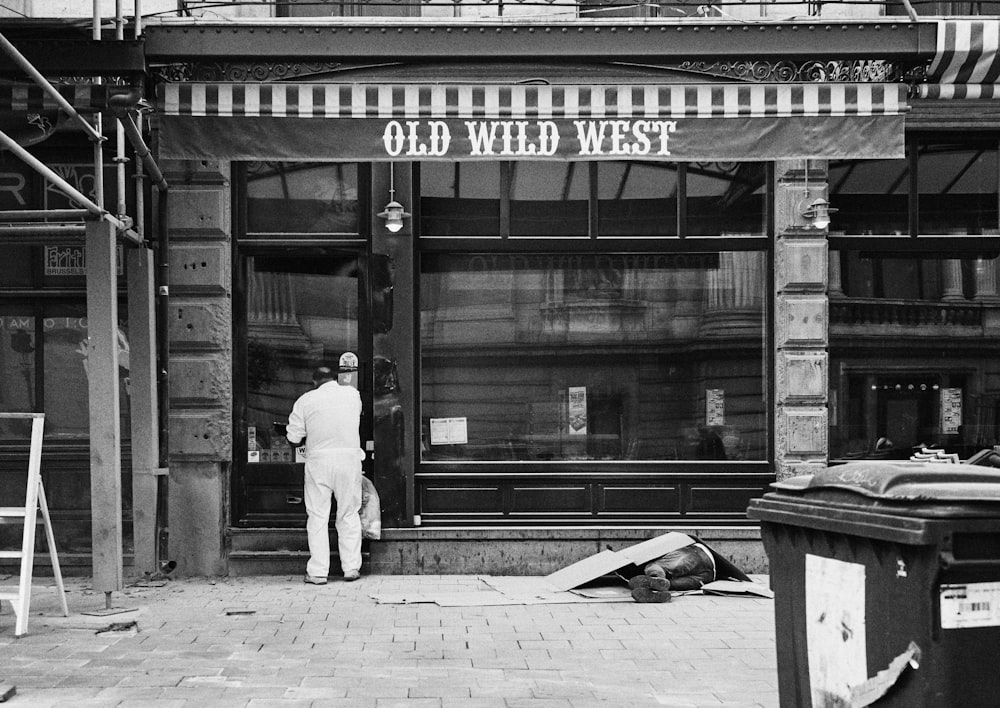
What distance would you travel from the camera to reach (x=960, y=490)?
4.47 m

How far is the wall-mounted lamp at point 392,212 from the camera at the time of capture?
34.6 ft

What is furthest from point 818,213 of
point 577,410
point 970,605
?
point 970,605

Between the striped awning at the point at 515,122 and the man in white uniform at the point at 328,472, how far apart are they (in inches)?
86.1

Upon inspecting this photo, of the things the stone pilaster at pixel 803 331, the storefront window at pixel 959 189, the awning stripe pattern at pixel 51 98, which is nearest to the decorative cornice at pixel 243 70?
the awning stripe pattern at pixel 51 98

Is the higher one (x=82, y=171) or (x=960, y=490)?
(x=82, y=171)

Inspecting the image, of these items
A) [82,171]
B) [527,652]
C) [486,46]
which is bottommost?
[527,652]

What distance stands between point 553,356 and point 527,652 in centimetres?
400

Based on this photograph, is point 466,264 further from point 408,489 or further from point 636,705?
point 636,705

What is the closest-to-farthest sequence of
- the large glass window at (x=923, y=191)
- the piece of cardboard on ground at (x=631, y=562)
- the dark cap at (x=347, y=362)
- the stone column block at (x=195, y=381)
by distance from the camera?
the piece of cardboard on ground at (x=631, y=562) < the stone column block at (x=195, y=381) < the dark cap at (x=347, y=362) < the large glass window at (x=923, y=191)

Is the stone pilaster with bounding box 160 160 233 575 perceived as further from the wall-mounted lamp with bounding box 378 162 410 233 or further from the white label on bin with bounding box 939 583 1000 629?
the white label on bin with bounding box 939 583 1000 629

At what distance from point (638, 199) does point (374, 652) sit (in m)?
5.27

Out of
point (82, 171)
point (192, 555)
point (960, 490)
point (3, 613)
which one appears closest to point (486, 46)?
point (82, 171)

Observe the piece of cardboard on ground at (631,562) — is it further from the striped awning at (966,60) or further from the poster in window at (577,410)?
the striped awning at (966,60)

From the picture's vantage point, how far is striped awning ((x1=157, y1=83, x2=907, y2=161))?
9.52 meters
